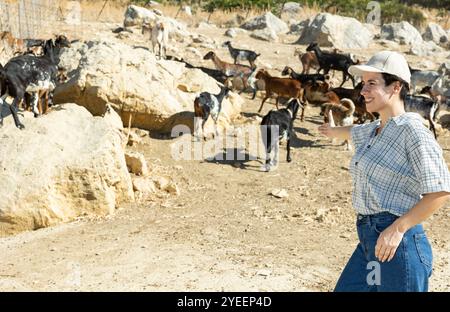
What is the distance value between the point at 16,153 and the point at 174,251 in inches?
101

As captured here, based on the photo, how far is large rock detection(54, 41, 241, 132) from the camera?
447 inches

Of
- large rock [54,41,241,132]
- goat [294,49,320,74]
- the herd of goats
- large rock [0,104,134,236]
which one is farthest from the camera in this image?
goat [294,49,320,74]

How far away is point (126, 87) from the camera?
37.9ft

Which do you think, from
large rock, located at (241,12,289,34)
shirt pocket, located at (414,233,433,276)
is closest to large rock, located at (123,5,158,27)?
large rock, located at (241,12,289,34)

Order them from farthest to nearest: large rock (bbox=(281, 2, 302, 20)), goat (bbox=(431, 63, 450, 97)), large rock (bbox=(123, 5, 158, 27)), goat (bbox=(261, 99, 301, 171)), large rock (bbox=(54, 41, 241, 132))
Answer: large rock (bbox=(281, 2, 302, 20)) < large rock (bbox=(123, 5, 158, 27)) < goat (bbox=(431, 63, 450, 97)) < large rock (bbox=(54, 41, 241, 132)) < goat (bbox=(261, 99, 301, 171))

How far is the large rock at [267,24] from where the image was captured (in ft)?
88.2

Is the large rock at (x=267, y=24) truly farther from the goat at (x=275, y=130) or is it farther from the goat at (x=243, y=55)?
the goat at (x=275, y=130)

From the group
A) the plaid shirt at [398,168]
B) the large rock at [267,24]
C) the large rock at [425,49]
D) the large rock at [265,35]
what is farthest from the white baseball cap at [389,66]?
the large rock at [267,24]

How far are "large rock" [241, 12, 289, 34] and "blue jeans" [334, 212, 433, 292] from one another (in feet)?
78.9

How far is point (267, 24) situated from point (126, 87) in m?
16.2

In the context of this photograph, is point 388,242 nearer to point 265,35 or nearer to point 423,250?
point 423,250

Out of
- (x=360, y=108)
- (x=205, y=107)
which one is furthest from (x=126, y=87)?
(x=360, y=108)

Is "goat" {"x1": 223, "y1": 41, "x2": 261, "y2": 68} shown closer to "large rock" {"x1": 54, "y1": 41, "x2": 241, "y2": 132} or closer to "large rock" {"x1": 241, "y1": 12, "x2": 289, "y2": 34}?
"large rock" {"x1": 54, "y1": 41, "x2": 241, "y2": 132}
